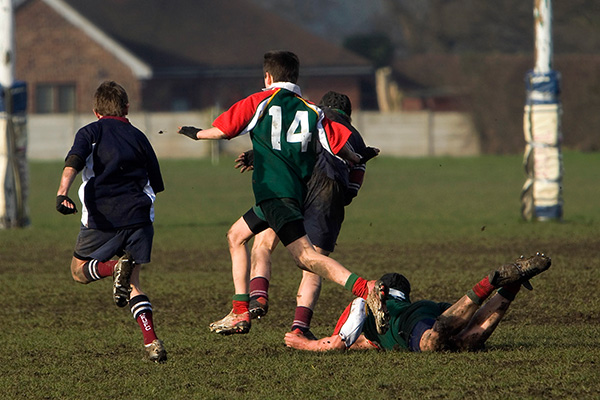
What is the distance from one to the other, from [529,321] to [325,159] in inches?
89.4

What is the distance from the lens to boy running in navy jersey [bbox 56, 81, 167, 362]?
22.2 feet

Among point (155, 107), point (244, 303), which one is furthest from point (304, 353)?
point (155, 107)

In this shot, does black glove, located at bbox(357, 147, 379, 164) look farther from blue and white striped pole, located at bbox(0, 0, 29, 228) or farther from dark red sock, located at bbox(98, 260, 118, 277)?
blue and white striped pole, located at bbox(0, 0, 29, 228)

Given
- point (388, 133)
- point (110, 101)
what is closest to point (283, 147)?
point (110, 101)

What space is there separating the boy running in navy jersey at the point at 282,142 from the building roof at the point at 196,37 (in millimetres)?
42499

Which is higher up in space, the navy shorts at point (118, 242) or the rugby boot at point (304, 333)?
the navy shorts at point (118, 242)

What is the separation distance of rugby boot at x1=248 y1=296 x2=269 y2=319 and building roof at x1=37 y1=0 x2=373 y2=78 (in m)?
42.5

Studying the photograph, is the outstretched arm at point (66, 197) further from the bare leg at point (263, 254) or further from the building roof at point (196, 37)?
the building roof at point (196, 37)

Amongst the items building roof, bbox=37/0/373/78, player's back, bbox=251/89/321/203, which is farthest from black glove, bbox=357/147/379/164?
building roof, bbox=37/0/373/78

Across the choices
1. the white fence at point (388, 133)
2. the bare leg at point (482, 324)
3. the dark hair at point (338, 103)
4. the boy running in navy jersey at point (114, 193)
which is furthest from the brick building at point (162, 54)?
the bare leg at point (482, 324)

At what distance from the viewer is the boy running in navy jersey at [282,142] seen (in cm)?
662

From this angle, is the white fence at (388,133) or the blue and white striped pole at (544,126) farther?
the white fence at (388,133)

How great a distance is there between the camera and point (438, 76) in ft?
192

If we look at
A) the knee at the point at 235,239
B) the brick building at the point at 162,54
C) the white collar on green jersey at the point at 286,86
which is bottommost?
the knee at the point at 235,239
